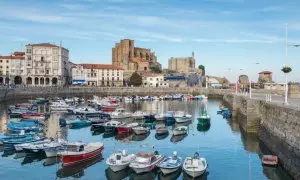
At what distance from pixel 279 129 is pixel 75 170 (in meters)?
17.6

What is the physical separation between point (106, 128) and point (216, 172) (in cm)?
2383

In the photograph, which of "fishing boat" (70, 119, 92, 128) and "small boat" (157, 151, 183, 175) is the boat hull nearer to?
"small boat" (157, 151, 183, 175)


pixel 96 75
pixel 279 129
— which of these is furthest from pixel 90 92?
pixel 279 129

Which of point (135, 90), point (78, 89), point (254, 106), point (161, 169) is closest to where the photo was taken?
point (161, 169)

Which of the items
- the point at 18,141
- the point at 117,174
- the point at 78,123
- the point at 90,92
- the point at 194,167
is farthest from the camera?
the point at 90,92

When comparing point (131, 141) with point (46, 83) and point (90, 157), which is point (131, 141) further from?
point (46, 83)

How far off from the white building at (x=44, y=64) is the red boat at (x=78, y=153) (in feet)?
361

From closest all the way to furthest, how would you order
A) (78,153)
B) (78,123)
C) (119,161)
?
(119,161) → (78,153) → (78,123)

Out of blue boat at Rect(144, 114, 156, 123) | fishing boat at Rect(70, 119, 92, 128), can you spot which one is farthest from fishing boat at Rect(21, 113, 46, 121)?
blue boat at Rect(144, 114, 156, 123)

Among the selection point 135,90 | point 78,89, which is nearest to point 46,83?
point 78,89

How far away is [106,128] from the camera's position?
172 feet

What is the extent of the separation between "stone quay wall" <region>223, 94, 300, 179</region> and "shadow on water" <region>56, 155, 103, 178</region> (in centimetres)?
1596

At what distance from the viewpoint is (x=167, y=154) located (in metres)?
38.3

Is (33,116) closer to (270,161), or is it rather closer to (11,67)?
(270,161)
